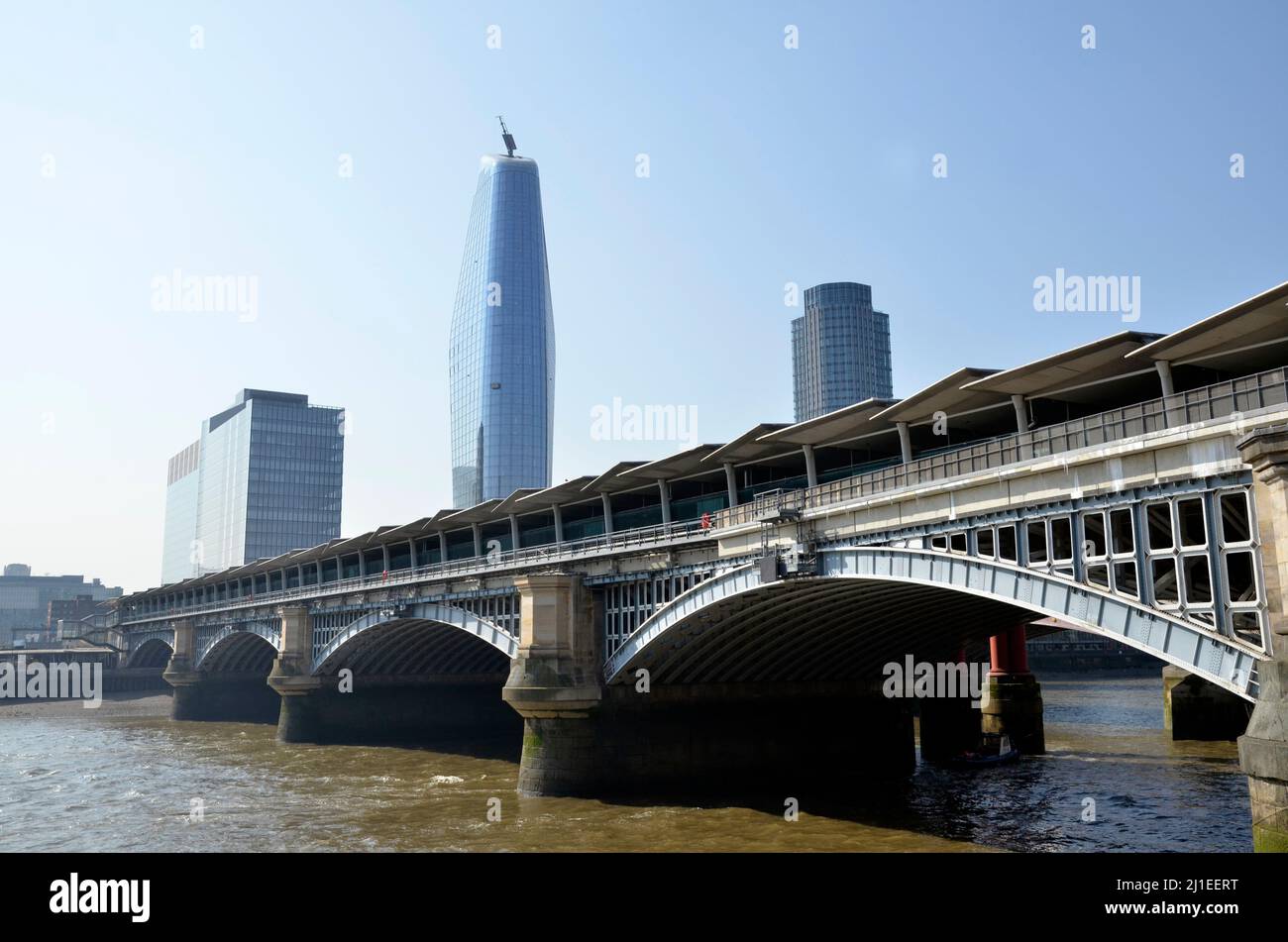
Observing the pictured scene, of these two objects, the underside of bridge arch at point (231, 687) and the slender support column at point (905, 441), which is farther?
the underside of bridge arch at point (231, 687)

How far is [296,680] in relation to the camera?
226 ft

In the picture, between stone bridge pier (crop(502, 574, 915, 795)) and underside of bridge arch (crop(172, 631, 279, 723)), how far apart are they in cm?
5711

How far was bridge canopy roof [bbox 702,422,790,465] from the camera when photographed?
1445 inches

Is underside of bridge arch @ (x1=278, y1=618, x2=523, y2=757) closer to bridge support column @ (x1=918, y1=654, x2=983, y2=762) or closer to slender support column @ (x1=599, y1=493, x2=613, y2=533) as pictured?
slender support column @ (x1=599, y1=493, x2=613, y2=533)

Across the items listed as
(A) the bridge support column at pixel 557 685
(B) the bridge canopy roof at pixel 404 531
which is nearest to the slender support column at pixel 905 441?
(A) the bridge support column at pixel 557 685

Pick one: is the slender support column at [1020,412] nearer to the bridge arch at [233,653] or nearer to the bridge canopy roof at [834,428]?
the bridge canopy roof at [834,428]

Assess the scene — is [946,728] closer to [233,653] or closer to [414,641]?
[414,641]

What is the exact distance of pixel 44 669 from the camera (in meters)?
125

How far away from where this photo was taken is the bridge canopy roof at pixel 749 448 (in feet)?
120

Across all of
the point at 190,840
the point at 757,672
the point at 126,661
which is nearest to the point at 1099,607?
the point at 757,672

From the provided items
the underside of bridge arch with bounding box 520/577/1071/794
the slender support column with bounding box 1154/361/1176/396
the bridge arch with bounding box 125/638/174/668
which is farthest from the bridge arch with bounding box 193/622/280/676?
the slender support column with bounding box 1154/361/1176/396

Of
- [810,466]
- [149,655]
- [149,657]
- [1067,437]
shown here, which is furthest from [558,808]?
[149,657]

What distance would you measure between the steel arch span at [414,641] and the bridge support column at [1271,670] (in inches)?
1504
